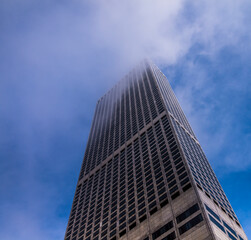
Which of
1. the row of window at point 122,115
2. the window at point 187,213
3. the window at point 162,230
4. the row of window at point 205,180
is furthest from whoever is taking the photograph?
the row of window at point 122,115

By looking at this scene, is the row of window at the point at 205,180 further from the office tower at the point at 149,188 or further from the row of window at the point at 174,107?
the row of window at the point at 174,107

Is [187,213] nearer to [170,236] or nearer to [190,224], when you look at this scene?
[190,224]

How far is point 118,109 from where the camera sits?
508 ft

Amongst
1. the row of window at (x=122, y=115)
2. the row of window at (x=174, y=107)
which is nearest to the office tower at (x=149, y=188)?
the row of window at (x=122, y=115)

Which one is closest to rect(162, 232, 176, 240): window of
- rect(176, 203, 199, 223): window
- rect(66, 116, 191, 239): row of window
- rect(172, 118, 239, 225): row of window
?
rect(176, 203, 199, 223): window

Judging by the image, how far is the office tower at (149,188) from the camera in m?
59.4

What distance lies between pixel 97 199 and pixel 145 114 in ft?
136

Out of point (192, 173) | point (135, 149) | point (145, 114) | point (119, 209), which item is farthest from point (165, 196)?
point (145, 114)

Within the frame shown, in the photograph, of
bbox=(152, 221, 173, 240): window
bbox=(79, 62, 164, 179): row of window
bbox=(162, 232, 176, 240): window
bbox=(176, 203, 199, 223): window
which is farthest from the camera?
bbox=(79, 62, 164, 179): row of window

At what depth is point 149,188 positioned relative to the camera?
75188 mm

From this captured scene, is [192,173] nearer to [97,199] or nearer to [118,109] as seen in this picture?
[97,199]

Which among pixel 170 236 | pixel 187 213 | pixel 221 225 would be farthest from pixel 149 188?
pixel 221 225

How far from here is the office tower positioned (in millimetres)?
59438

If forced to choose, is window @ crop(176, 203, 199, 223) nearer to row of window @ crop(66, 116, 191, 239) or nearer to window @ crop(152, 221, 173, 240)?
window @ crop(152, 221, 173, 240)
